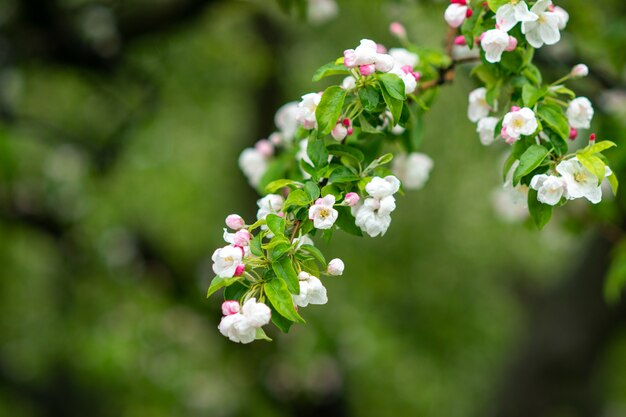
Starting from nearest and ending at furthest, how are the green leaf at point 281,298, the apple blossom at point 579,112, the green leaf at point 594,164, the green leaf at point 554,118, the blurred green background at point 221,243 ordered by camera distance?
the green leaf at point 281,298, the green leaf at point 594,164, the green leaf at point 554,118, the apple blossom at point 579,112, the blurred green background at point 221,243

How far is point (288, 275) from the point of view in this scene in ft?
4.93

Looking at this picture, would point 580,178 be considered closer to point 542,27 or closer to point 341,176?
point 542,27

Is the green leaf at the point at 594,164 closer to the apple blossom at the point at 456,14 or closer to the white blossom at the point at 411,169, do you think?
the apple blossom at the point at 456,14

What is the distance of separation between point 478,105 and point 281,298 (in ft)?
2.47

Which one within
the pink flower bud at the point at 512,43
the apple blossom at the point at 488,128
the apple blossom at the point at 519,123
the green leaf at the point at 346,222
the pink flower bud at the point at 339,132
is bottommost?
the apple blossom at the point at 519,123

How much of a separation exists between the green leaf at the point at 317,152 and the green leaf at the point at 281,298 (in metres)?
0.31

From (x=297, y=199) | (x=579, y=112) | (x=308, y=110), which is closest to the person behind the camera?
(x=297, y=199)

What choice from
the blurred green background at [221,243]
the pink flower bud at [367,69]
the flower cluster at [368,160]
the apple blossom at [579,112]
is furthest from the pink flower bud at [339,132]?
the blurred green background at [221,243]

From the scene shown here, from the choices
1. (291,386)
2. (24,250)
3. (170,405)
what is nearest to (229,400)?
(170,405)

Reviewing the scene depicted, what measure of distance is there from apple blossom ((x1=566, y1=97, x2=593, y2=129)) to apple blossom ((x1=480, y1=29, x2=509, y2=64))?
232mm

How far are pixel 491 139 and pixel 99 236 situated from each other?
4.32 meters

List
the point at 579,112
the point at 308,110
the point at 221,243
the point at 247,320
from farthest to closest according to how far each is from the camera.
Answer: the point at 221,243
the point at 579,112
the point at 308,110
the point at 247,320

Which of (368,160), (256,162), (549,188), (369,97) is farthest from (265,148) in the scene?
(549,188)

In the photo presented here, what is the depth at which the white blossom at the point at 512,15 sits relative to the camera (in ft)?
5.38
